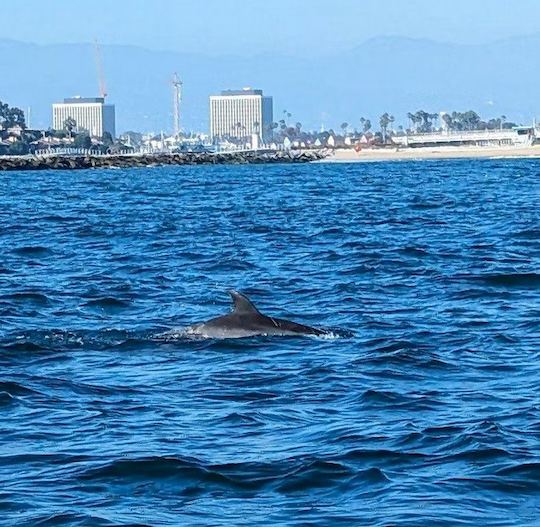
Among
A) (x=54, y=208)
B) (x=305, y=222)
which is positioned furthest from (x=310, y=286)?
(x=54, y=208)

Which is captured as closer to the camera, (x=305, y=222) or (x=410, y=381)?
(x=410, y=381)

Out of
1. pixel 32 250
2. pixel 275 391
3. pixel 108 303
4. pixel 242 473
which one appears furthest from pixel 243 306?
pixel 32 250

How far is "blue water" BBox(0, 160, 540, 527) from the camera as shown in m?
11.1

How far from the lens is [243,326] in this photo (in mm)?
18500

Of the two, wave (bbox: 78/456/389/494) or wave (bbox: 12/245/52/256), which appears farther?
wave (bbox: 12/245/52/256)

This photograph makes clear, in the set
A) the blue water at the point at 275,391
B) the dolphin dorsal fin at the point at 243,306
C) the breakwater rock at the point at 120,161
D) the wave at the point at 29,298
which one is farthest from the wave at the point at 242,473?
the breakwater rock at the point at 120,161

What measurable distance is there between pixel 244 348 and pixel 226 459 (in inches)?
223

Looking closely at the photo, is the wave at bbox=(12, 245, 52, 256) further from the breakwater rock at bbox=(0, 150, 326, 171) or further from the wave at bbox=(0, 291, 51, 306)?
the breakwater rock at bbox=(0, 150, 326, 171)

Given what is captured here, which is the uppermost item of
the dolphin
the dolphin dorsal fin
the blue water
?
the dolphin dorsal fin

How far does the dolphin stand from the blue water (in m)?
0.29

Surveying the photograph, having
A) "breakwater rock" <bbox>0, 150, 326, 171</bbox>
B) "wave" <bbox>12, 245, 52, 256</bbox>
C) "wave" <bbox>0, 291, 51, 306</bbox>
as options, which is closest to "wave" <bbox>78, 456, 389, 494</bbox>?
"wave" <bbox>0, 291, 51, 306</bbox>

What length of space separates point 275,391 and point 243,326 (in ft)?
11.5

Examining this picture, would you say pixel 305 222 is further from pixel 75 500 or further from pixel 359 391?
pixel 75 500

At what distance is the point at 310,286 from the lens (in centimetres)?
2525
